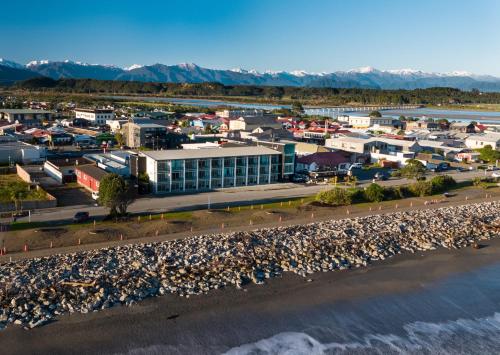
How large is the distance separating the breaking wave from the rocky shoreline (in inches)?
120

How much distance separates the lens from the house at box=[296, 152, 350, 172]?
32.9 m

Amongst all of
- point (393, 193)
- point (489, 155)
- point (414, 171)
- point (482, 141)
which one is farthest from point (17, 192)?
point (482, 141)

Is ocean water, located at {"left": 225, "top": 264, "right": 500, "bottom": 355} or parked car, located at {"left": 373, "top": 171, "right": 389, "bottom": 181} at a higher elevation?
parked car, located at {"left": 373, "top": 171, "right": 389, "bottom": 181}

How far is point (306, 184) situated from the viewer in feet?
101

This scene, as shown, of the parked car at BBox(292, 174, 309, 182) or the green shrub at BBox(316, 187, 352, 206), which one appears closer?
the green shrub at BBox(316, 187, 352, 206)

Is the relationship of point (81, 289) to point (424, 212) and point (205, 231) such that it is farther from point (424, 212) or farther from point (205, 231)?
point (424, 212)

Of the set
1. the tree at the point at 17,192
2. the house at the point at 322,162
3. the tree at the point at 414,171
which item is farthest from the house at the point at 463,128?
the tree at the point at 17,192

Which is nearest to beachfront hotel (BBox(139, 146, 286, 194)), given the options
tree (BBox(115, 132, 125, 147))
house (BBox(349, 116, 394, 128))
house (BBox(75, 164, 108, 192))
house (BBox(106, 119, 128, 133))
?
house (BBox(75, 164, 108, 192))

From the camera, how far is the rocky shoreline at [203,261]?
14037mm

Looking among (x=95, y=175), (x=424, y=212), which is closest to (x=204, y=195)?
(x=95, y=175)

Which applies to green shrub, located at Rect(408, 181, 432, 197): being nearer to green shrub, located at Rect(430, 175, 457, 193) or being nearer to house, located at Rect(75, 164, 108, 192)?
green shrub, located at Rect(430, 175, 457, 193)

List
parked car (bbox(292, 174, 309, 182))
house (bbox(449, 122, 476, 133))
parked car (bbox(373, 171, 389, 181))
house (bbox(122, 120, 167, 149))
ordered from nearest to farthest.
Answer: parked car (bbox(292, 174, 309, 182)), parked car (bbox(373, 171, 389, 181)), house (bbox(122, 120, 167, 149)), house (bbox(449, 122, 476, 133))

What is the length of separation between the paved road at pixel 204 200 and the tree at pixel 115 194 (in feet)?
3.61

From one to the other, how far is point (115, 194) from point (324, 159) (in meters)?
17.1
